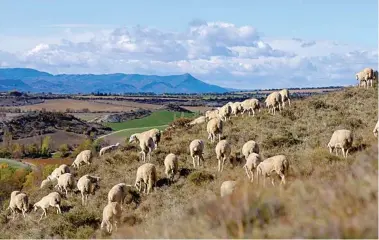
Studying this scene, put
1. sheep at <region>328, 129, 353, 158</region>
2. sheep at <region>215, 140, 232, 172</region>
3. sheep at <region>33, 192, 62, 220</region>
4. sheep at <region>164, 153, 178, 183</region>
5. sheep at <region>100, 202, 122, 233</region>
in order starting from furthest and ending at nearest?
sheep at <region>215, 140, 232, 172</region>
sheep at <region>164, 153, 178, 183</region>
sheep at <region>33, 192, 62, 220</region>
sheep at <region>328, 129, 353, 158</region>
sheep at <region>100, 202, 122, 233</region>

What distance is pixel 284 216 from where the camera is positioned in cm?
780

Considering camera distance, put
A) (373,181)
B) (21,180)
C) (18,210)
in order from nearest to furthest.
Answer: (373,181), (18,210), (21,180)

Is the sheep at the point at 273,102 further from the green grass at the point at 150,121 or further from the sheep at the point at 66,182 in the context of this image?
the green grass at the point at 150,121

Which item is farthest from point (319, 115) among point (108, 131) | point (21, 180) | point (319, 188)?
point (108, 131)

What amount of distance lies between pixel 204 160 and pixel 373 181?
19.6 meters

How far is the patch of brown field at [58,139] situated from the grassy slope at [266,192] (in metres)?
101

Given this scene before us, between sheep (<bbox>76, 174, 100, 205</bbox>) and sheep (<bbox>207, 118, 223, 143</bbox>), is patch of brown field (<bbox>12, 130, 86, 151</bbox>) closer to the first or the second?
sheep (<bbox>207, 118, 223, 143</bbox>)

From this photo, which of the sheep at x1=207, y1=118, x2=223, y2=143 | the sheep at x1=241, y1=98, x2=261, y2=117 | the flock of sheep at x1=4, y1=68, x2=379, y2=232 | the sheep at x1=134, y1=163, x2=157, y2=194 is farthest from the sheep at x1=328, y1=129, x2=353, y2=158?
the sheep at x1=241, y1=98, x2=261, y2=117

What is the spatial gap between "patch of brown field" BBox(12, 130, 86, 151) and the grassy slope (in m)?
101

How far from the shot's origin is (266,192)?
8.92m

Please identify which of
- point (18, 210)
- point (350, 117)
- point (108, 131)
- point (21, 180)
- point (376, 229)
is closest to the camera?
point (376, 229)

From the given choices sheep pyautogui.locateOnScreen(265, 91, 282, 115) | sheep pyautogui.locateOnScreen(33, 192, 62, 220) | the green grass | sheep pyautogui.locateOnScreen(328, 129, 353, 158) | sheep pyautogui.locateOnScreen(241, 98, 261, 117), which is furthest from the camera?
the green grass

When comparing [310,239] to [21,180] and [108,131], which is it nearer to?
[21,180]

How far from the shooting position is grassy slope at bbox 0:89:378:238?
24.4ft
